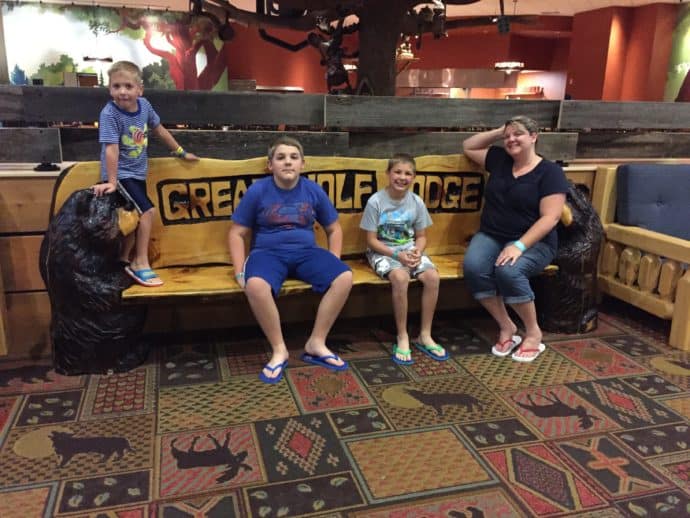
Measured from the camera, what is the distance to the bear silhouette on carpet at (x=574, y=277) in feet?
11.3

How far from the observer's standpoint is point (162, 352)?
3191 millimetres

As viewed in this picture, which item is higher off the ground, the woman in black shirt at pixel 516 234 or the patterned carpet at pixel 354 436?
the woman in black shirt at pixel 516 234

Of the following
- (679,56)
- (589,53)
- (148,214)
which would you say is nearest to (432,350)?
(148,214)

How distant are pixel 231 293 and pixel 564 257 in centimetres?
195

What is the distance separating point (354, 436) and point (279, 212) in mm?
1246

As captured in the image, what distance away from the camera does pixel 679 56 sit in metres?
10.2

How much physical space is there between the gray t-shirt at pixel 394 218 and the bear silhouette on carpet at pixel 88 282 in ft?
4.12

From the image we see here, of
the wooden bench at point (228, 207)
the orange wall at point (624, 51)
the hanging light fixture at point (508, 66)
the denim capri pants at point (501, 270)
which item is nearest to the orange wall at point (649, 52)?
the orange wall at point (624, 51)

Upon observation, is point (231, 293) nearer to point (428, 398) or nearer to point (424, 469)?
point (428, 398)

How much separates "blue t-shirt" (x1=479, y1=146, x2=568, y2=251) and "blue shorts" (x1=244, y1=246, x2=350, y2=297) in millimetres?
948

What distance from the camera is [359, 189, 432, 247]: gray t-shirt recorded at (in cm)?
323

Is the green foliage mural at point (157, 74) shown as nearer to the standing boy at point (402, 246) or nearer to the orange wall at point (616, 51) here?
the orange wall at point (616, 51)

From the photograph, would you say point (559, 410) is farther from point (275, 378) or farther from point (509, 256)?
point (275, 378)

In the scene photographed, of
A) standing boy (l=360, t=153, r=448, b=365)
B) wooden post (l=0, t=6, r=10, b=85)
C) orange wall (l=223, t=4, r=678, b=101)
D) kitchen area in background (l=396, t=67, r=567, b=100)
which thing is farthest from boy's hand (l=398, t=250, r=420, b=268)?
wooden post (l=0, t=6, r=10, b=85)
